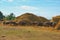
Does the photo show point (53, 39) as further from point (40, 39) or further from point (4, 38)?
point (4, 38)

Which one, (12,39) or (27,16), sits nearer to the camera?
(12,39)

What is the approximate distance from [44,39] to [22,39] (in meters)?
2.21

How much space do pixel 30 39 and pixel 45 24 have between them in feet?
79.8

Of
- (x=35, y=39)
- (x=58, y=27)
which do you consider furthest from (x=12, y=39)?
(x=58, y=27)

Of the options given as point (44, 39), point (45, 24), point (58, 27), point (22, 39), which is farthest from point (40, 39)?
point (45, 24)

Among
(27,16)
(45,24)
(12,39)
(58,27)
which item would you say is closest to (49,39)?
(12,39)

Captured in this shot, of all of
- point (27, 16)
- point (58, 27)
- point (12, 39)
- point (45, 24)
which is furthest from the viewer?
point (27, 16)

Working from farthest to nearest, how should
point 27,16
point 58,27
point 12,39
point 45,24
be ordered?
point 27,16
point 45,24
point 58,27
point 12,39

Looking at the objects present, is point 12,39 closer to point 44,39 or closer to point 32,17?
point 44,39

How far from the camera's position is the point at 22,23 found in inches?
1741

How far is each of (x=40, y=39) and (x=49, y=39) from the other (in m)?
0.93

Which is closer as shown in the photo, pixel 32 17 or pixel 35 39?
pixel 35 39

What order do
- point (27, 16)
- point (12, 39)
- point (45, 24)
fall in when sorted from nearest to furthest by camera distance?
point (12, 39), point (45, 24), point (27, 16)

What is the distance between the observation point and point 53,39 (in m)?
18.9
